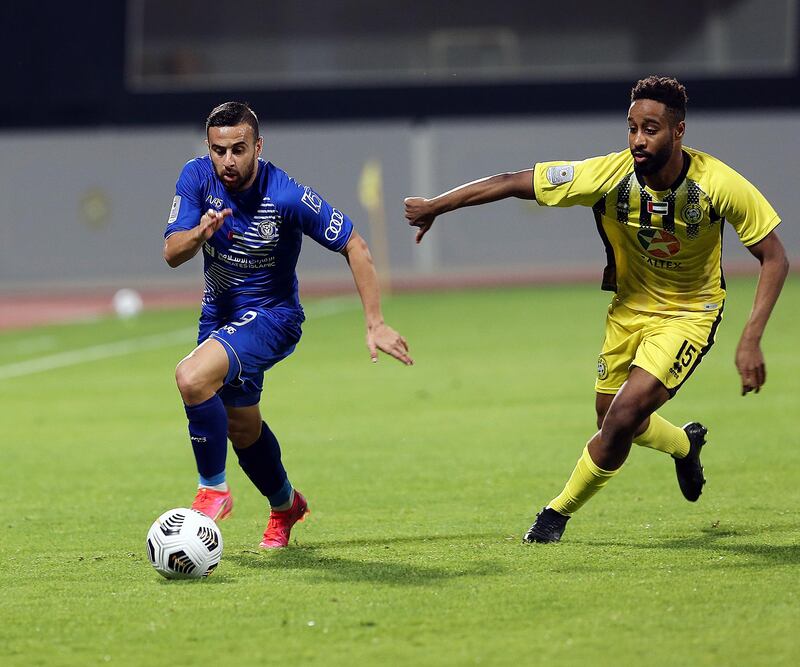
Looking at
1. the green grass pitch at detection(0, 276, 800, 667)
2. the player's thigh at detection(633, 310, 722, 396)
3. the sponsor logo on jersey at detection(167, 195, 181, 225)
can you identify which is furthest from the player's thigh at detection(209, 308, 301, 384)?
the player's thigh at detection(633, 310, 722, 396)

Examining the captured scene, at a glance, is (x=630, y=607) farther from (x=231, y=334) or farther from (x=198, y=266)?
(x=198, y=266)

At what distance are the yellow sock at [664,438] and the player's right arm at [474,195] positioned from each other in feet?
4.91

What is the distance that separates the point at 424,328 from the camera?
20.0 meters

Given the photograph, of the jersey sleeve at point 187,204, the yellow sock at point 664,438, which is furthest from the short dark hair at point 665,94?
the jersey sleeve at point 187,204

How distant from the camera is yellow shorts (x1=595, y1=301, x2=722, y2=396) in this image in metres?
6.37

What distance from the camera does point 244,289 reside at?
6.64 metres

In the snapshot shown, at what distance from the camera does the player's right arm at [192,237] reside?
5.89m

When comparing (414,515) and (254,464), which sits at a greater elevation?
(254,464)

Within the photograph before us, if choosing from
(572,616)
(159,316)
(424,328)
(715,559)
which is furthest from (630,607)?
(159,316)

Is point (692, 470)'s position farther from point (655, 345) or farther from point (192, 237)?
point (192, 237)

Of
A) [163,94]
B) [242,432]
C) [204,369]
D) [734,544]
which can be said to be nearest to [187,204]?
[204,369]

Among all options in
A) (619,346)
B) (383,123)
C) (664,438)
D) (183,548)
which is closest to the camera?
(183,548)

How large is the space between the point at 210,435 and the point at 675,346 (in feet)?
7.22

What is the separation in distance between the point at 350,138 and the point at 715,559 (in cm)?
3086
